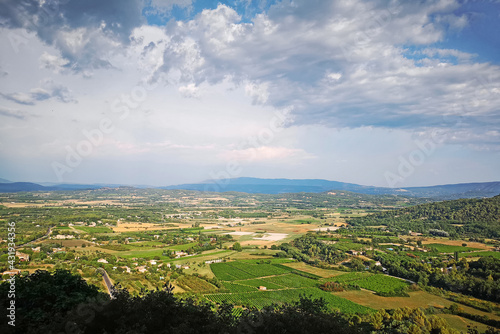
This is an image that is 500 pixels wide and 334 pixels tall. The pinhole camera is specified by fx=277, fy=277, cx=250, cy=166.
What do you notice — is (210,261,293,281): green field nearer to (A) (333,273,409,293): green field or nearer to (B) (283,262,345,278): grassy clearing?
(B) (283,262,345,278): grassy clearing

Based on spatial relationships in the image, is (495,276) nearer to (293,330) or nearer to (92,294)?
(293,330)

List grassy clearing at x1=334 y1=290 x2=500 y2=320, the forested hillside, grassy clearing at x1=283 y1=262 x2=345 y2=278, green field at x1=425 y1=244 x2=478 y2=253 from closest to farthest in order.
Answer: grassy clearing at x1=334 y1=290 x2=500 y2=320 → grassy clearing at x1=283 y1=262 x2=345 y2=278 → green field at x1=425 y1=244 x2=478 y2=253 → the forested hillside

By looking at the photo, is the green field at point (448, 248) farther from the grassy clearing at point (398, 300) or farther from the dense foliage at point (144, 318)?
the dense foliage at point (144, 318)

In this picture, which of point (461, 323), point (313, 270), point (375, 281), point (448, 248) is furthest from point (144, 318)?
point (448, 248)

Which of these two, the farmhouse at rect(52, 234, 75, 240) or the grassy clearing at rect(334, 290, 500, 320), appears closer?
the grassy clearing at rect(334, 290, 500, 320)

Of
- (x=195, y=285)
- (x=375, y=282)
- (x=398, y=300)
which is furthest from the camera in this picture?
(x=375, y=282)

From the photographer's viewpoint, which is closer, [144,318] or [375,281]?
[144,318]

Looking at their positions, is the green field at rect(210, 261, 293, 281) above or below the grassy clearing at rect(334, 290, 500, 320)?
below

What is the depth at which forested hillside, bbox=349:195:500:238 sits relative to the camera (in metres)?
49.6

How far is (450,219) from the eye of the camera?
5966 centimetres

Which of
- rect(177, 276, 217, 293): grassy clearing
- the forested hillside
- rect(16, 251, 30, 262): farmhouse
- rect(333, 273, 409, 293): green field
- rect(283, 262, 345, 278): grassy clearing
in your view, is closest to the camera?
rect(177, 276, 217, 293): grassy clearing

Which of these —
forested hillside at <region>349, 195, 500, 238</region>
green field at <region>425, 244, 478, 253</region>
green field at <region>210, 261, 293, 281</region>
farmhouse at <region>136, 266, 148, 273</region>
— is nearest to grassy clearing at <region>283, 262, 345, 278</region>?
green field at <region>210, 261, 293, 281</region>

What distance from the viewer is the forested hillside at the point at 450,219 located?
4959 cm

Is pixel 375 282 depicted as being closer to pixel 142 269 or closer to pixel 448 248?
pixel 448 248
